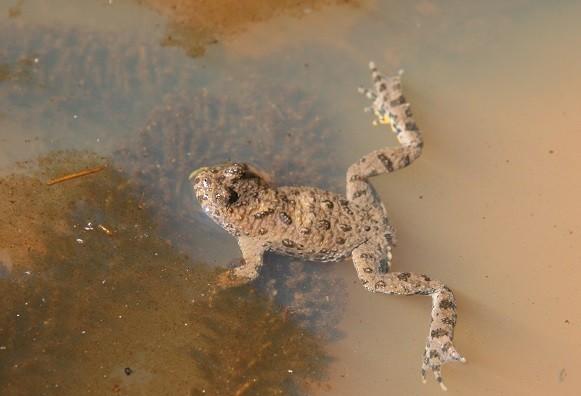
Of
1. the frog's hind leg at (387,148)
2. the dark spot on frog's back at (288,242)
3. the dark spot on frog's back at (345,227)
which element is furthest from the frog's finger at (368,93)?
the dark spot on frog's back at (288,242)

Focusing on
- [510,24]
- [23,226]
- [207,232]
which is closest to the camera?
[23,226]

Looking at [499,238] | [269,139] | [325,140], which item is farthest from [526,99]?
[269,139]

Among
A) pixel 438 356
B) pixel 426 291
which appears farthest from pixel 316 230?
pixel 438 356

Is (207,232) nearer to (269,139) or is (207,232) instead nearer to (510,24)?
(269,139)

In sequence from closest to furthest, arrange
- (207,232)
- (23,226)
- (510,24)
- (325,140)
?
(23,226)
(207,232)
(325,140)
(510,24)

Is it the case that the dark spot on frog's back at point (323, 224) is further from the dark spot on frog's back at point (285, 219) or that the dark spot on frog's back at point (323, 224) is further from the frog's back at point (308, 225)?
the dark spot on frog's back at point (285, 219)
